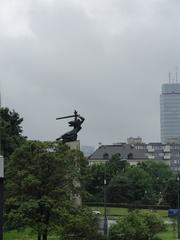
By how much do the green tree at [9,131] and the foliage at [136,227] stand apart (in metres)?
15.8

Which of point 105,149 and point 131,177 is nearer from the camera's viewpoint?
point 131,177

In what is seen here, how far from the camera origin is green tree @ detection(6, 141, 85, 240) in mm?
39469

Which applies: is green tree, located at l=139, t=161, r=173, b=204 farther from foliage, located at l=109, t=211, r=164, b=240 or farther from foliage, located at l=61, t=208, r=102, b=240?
foliage, located at l=61, t=208, r=102, b=240

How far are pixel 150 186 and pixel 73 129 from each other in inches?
2775

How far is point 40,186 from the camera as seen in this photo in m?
40.1

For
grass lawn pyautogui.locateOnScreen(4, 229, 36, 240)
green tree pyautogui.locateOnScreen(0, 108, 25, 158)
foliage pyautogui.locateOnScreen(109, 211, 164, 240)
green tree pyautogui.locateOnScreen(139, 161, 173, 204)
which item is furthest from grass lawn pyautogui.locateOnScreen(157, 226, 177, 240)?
green tree pyautogui.locateOnScreen(139, 161, 173, 204)

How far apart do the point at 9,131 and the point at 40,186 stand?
88.0 feet

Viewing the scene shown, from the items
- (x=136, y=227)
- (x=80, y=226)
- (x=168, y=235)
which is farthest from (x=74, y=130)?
(x=168, y=235)

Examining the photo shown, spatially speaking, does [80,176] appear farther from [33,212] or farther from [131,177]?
[131,177]

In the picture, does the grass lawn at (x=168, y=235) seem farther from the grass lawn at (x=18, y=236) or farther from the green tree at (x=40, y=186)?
the green tree at (x=40, y=186)

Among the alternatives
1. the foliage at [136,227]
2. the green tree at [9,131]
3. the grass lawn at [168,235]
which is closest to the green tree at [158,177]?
the green tree at [9,131]

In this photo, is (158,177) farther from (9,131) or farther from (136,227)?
(136,227)

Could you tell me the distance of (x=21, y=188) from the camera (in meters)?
40.3

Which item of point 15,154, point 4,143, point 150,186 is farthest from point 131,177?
point 15,154
